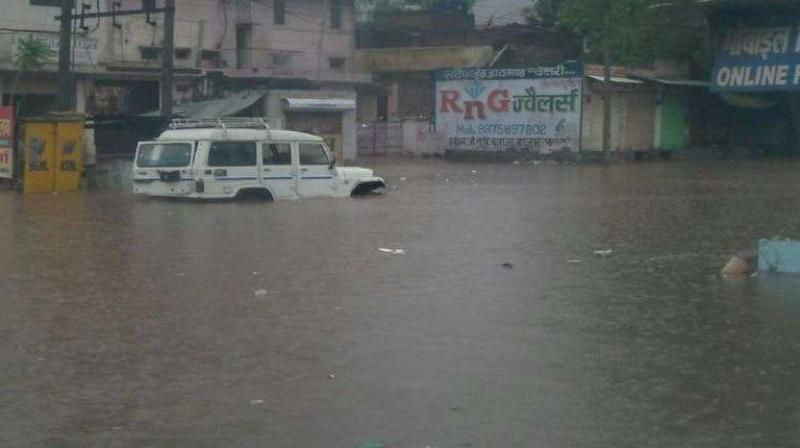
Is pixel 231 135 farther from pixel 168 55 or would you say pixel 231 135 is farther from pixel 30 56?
pixel 30 56

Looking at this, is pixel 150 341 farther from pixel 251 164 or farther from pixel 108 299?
pixel 251 164

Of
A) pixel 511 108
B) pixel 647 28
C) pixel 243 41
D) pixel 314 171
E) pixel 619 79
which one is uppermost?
pixel 647 28

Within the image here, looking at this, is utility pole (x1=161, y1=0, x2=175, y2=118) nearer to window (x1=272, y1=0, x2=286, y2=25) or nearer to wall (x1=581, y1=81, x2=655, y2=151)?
wall (x1=581, y1=81, x2=655, y2=151)

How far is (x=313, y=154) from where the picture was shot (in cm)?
2456

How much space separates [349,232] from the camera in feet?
61.4

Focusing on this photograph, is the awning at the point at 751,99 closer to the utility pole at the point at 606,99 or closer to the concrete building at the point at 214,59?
the utility pole at the point at 606,99

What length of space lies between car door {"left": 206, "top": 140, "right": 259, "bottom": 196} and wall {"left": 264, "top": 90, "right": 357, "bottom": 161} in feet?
45.7

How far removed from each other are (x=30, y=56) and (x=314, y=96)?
8934mm

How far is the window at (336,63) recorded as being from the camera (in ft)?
195

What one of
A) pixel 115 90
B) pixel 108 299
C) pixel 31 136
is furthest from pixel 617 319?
pixel 115 90

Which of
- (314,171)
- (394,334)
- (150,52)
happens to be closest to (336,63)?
(150,52)

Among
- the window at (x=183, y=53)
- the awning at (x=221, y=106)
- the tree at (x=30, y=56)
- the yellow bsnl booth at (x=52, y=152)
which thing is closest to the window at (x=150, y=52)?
the window at (x=183, y=53)

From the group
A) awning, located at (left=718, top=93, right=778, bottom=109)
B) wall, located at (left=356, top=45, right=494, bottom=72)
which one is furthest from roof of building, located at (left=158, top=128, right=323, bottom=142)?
wall, located at (left=356, top=45, right=494, bottom=72)

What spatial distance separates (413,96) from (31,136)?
31734 millimetres
